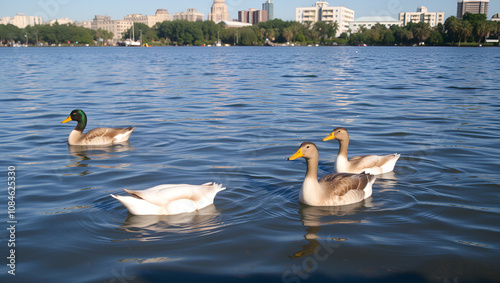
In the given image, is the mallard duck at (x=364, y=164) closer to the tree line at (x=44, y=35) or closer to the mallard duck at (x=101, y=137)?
the mallard duck at (x=101, y=137)

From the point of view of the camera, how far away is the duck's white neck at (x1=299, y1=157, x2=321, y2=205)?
6672 mm

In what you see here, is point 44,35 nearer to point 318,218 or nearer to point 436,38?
point 436,38

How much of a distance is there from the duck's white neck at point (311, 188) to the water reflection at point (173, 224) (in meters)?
1.29

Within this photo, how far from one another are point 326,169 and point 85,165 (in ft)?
15.9

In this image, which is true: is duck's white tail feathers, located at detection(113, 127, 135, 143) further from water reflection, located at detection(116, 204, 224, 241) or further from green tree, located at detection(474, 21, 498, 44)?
green tree, located at detection(474, 21, 498, 44)

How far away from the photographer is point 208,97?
19797 millimetres

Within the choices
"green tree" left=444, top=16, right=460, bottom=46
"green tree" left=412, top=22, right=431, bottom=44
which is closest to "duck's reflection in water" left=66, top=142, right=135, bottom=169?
"green tree" left=444, top=16, right=460, bottom=46

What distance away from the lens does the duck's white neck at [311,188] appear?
263 inches

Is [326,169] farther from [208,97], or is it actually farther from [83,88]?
[83,88]

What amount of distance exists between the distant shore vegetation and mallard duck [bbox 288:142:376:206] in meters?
125

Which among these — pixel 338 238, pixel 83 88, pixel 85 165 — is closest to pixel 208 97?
pixel 83 88

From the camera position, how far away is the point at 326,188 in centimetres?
674

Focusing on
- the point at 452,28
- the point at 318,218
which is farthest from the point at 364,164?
the point at 452,28

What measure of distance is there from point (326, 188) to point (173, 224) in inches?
89.5
